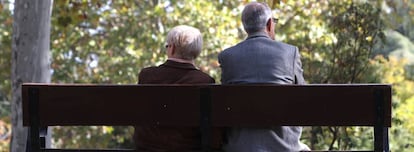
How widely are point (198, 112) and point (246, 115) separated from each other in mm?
253

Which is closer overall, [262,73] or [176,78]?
[262,73]

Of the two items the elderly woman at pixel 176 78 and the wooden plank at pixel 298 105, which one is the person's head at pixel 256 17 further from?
the wooden plank at pixel 298 105

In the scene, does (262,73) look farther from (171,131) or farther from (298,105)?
(171,131)

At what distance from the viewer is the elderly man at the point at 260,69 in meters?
4.33

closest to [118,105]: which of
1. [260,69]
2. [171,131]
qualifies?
[171,131]

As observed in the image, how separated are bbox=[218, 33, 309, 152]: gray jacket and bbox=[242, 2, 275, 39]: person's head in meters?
0.06

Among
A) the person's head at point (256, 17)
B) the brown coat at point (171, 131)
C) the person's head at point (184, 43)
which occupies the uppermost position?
the person's head at point (256, 17)

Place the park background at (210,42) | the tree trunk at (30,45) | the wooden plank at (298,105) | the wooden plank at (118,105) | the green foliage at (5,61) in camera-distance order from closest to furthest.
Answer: the wooden plank at (298,105)
the wooden plank at (118,105)
the tree trunk at (30,45)
the park background at (210,42)
the green foliage at (5,61)

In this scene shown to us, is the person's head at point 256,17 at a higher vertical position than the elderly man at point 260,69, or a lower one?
higher

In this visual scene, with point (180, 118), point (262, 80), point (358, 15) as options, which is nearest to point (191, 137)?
point (180, 118)

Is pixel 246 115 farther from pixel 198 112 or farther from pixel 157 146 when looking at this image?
pixel 157 146

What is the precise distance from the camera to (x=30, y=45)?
22.6ft

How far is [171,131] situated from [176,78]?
Result: 1.02 ft

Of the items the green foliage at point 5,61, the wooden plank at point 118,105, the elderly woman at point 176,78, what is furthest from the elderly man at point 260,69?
the green foliage at point 5,61
